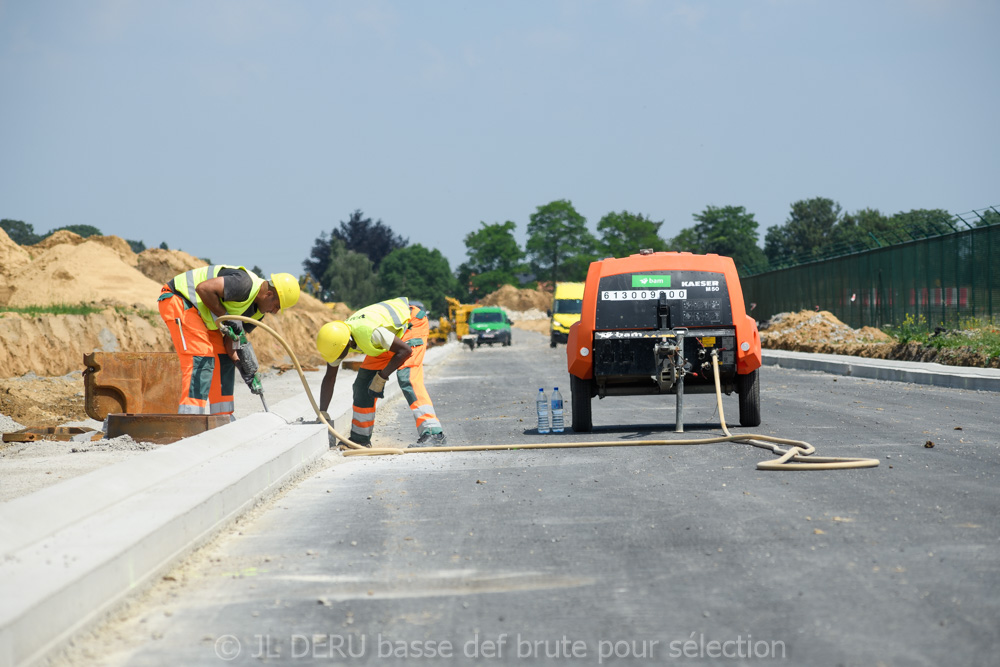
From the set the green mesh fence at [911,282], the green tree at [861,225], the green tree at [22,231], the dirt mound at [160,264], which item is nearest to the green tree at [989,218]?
the green mesh fence at [911,282]

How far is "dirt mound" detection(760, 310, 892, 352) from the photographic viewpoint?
36.2 metres

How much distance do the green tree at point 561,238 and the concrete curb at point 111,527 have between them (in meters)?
141

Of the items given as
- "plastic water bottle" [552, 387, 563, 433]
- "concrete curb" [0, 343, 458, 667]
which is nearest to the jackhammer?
"concrete curb" [0, 343, 458, 667]

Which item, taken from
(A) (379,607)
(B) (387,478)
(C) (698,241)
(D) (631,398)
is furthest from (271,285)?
(C) (698,241)

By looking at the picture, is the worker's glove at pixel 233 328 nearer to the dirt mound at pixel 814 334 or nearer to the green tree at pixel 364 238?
the dirt mound at pixel 814 334

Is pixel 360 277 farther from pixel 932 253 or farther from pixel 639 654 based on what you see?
pixel 639 654

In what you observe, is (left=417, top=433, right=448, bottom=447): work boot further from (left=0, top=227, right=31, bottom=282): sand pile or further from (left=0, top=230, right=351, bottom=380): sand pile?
(left=0, top=227, right=31, bottom=282): sand pile

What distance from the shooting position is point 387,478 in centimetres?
933

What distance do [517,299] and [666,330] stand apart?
138 meters

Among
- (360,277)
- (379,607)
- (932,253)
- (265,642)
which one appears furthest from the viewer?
(360,277)

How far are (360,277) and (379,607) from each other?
12552cm

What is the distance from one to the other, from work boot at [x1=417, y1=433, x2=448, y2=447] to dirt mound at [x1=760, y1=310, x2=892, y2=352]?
962 inches

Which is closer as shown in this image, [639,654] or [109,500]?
[639,654]

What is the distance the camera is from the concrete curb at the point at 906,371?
62.3ft
